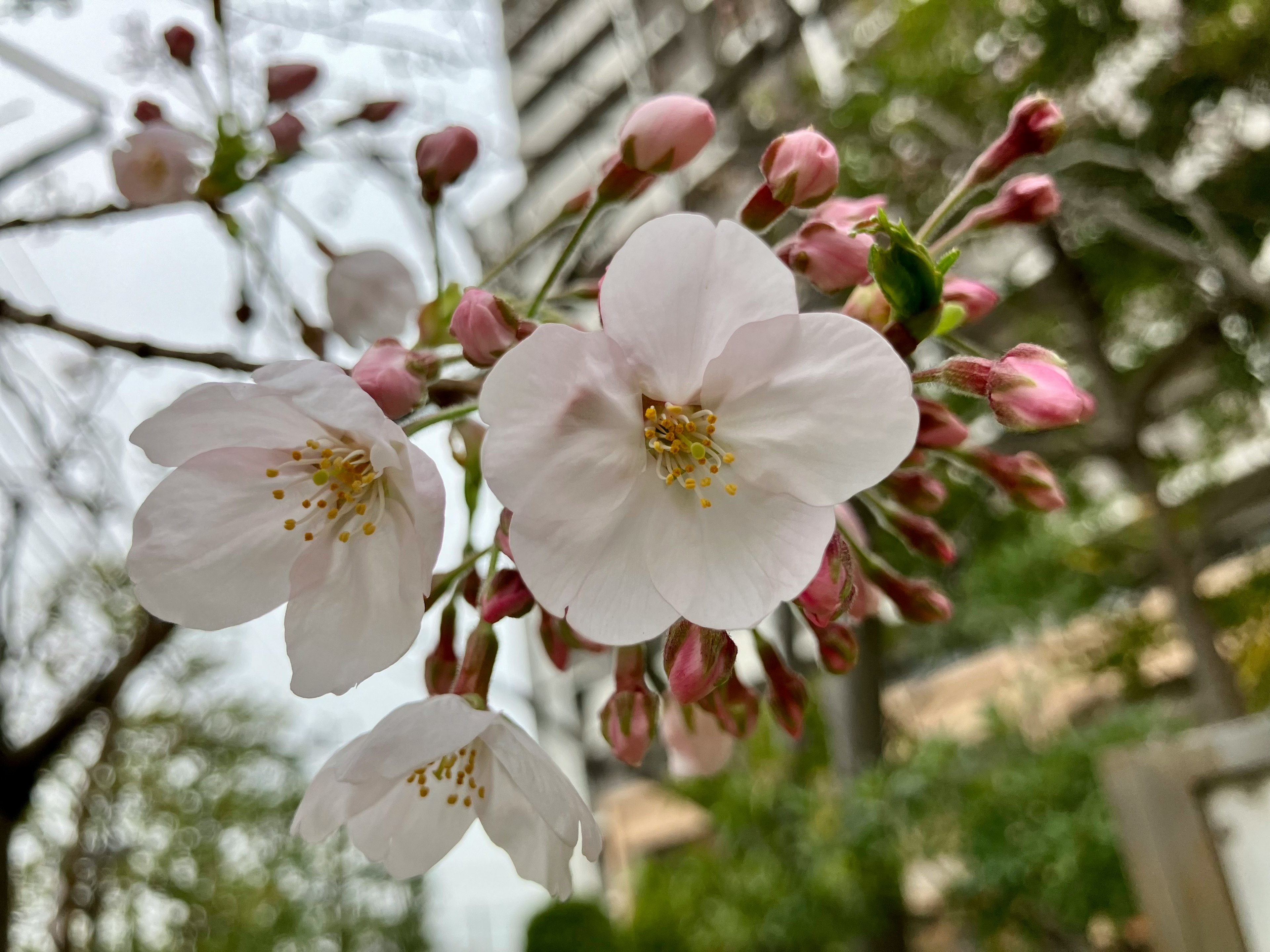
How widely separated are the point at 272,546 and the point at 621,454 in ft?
0.58

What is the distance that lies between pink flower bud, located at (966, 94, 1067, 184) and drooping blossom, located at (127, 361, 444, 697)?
377 millimetres

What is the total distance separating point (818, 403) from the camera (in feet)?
1.16

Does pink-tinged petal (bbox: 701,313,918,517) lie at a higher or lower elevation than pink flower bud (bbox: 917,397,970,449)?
higher

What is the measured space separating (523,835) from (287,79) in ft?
2.14

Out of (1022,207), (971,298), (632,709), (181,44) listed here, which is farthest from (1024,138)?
(181,44)

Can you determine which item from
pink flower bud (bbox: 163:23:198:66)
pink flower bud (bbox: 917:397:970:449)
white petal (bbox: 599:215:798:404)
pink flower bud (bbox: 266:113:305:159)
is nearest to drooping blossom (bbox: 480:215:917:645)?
white petal (bbox: 599:215:798:404)

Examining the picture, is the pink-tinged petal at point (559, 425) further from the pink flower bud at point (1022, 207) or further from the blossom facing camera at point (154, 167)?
the blossom facing camera at point (154, 167)

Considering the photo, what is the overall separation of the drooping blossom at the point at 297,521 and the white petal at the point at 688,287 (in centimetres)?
10

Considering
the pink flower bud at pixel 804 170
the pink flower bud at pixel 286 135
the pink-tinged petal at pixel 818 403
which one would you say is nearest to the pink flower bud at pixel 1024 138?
the pink flower bud at pixel 804 170

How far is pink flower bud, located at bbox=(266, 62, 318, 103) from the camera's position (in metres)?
0.78

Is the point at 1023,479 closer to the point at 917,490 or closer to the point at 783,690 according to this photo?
the point at 917,490

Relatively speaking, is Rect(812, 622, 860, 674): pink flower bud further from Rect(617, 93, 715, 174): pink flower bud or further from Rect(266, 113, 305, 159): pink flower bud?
Rect(266, 113, 305, 159): pink flower bud

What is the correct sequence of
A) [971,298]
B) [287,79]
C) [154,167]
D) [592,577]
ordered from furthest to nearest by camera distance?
[287,79] < [154,167] < [971,298] < [592,577]

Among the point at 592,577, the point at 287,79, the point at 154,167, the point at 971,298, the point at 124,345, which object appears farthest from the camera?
the point at 287,79
